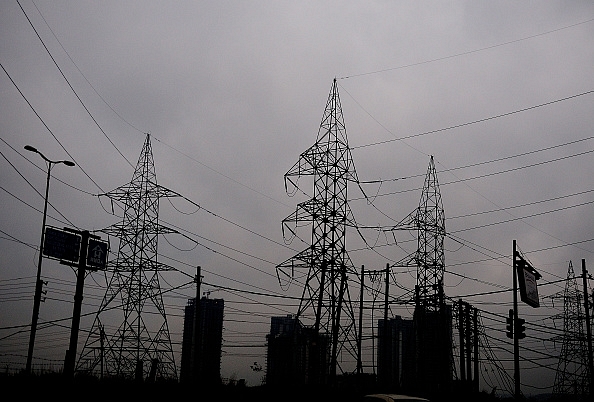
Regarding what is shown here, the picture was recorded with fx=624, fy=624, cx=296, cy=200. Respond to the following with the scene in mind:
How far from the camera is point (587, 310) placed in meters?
47.1

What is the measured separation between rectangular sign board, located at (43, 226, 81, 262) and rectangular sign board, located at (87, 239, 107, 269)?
2.35ft

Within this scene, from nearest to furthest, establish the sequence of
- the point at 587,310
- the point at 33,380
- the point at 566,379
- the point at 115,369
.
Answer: the point at 33,380
the point at 115,369
the point at 587,310
the point at 566,379

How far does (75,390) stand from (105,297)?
12.8 m

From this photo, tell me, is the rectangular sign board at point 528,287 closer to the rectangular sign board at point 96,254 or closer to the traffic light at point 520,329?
the traffic light at point 520,329

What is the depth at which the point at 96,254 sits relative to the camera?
2939 centimetres

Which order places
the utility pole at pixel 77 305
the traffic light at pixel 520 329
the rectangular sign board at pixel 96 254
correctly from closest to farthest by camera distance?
the utility pole at pixel 77 305 < the rectangular sign board at pixel 96 254 < the traffic light at pixel 520 329

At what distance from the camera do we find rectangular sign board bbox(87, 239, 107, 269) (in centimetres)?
2888

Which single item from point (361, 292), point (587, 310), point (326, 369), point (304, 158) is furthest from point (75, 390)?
point (587, 310)

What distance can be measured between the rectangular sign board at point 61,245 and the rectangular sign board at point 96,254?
72 centimetres

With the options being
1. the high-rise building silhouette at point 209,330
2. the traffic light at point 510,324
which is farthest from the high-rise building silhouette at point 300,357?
the traffic light at point 510,324

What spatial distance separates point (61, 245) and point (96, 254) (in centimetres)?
171

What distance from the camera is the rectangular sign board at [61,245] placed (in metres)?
29.0

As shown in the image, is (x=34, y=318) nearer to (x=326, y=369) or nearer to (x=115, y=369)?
(x=115, y=369)

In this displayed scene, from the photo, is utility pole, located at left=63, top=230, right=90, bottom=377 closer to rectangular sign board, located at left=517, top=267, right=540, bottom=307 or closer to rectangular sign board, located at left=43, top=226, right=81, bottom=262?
rectangular sign board, located at left=43, top=226, right=81, bottom=262
